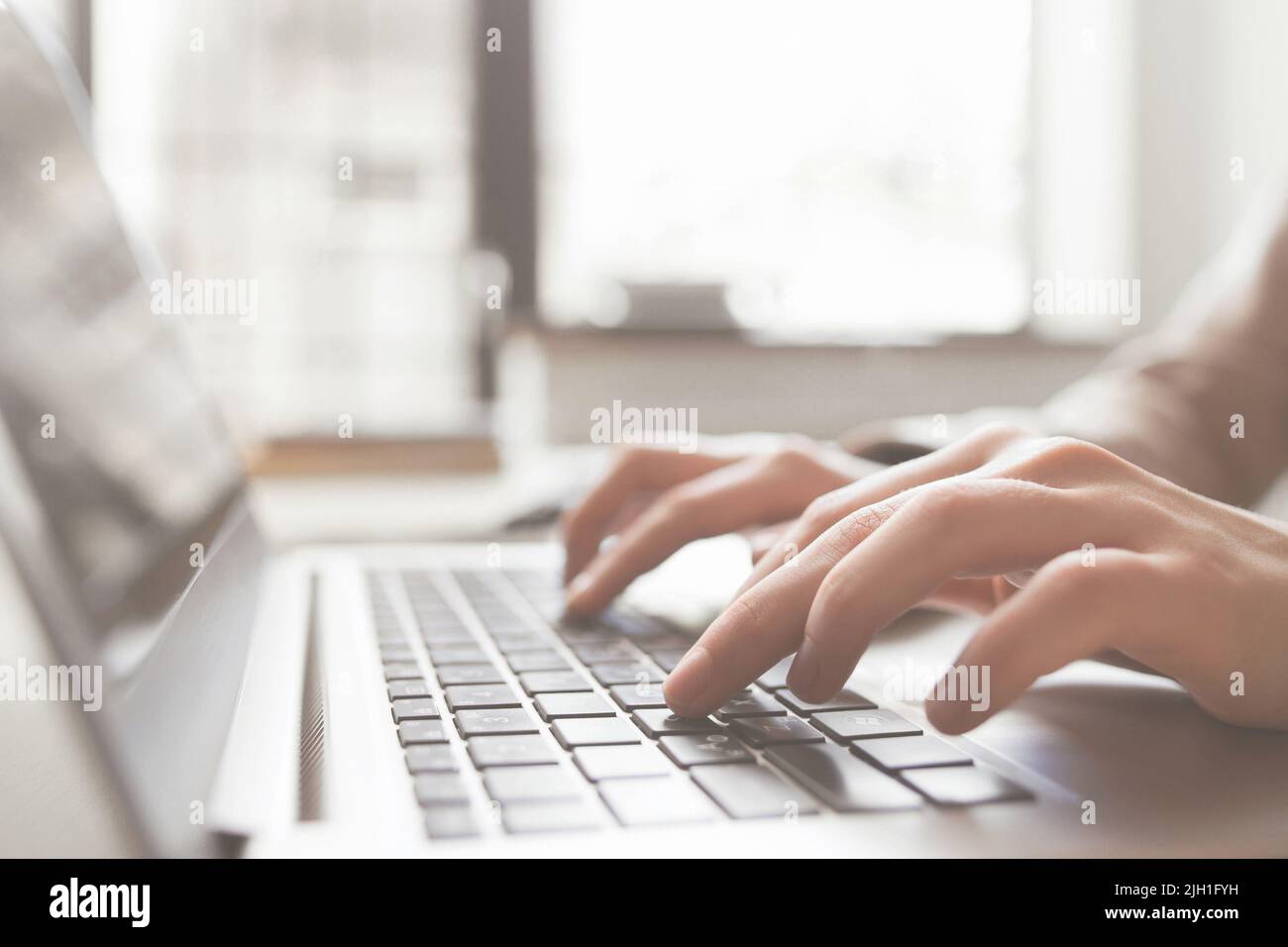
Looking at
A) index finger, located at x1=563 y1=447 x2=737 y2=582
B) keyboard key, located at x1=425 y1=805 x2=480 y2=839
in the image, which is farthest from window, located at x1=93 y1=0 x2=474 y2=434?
keyboard key, located at x1=425 y1=805 x2=480 y2=839

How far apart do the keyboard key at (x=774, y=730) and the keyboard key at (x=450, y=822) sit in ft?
0.32

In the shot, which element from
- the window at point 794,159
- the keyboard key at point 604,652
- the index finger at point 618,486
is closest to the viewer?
the keyboard key at point 604,652

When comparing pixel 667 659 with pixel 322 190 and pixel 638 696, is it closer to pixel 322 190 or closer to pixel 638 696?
pixel 638 696

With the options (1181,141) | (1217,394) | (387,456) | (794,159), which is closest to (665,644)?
(1217,394)

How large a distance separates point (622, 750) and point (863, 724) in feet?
0.25

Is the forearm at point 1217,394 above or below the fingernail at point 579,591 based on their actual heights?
above

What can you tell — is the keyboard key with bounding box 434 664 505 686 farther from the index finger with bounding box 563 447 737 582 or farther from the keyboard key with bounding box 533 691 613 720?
the index finger with bounding box 563 447 737 582

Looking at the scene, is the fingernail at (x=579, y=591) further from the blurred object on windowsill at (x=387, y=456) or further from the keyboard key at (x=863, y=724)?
the blurred object on windowsill at (x=387, y=456)

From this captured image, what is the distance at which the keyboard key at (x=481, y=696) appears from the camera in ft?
1.16

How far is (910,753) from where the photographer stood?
30 centimetres

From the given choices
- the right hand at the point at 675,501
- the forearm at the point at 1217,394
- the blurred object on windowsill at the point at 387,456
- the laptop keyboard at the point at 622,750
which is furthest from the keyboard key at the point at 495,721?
the blurred object on windowsill at the point at 387,456

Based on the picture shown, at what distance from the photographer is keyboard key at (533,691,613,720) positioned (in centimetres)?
34

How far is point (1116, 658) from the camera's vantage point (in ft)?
1.31
